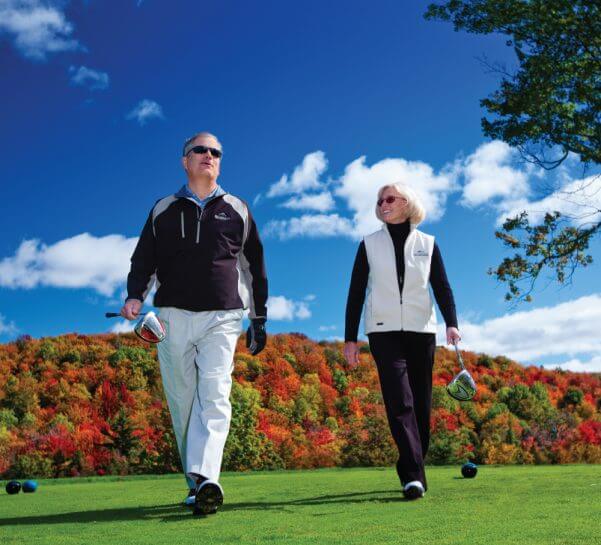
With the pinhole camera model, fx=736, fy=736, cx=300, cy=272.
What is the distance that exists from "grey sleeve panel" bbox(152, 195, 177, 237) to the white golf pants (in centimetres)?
63

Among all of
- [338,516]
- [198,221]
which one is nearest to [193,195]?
[198,221]

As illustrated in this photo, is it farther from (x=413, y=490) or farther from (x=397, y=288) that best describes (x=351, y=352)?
(x=413, y=490)

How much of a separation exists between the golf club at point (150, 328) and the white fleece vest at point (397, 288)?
4.93 ft

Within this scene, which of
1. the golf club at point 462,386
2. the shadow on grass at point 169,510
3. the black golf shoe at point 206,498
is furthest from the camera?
the golf club at point 462,386

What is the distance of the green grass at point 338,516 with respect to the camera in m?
3.32

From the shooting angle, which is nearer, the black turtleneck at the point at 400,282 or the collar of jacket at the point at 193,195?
the collar of jacket at the point at 193,195

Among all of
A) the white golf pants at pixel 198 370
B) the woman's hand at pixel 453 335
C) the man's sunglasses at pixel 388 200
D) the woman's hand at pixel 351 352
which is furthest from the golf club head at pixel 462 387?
the white golf pants at pixel 198 370

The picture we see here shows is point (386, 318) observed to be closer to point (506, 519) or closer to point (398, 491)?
point (398, 491)

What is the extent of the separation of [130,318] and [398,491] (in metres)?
2.33

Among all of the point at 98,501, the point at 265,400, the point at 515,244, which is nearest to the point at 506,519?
the point at 98,501

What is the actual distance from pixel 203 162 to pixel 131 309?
3.57 ft

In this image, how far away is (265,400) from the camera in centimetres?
1952

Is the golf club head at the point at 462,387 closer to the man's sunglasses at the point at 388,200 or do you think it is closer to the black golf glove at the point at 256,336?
the man's sunglasses at the point at 388,200

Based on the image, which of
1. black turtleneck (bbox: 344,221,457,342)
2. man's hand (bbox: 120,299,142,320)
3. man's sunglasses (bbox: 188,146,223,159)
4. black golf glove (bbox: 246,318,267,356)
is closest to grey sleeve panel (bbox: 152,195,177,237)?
man's sunglasses (bbox: 188,146,223,159)
